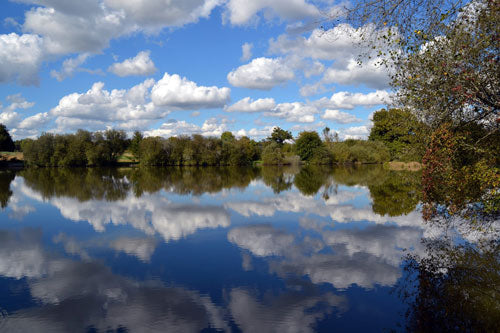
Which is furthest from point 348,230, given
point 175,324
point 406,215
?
point 175,324

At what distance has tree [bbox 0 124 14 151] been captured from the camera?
63594 mm

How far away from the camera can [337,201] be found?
1830 cm

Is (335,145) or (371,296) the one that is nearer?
(371,296)

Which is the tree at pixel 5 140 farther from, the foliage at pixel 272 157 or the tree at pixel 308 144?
the tree at pixel 308 144

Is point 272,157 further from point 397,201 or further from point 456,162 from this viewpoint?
point 456,162

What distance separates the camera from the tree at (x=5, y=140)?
63594 millimetres

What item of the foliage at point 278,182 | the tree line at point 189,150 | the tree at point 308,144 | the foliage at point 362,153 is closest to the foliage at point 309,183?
the foliage at point 278,182

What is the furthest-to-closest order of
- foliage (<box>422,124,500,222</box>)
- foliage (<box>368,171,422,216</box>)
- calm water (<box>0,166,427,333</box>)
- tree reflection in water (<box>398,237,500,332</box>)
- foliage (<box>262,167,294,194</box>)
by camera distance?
foliage (<box>262,167,294,194</box>) → foliage (<box>368,171,422,216</box>) → foliage (<box>422,124,500,222</box>) → calm water (<box>0,166,427,333</box>) → tree reflection in water (<box>398,237,500,332</box>)

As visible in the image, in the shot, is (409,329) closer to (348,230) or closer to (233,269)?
(233,269)

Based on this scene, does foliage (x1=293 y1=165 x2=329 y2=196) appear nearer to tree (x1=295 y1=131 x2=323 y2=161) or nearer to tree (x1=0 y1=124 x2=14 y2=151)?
tree (x1=295 y1=131 x2=323 y2=161)

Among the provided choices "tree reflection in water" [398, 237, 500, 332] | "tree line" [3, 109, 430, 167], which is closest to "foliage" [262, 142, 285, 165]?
"tree line" [3, 109, 430, 167]

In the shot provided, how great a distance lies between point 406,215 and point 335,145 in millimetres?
66931

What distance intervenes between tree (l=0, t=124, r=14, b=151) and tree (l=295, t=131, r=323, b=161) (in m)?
59.9

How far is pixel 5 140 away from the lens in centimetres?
6438
